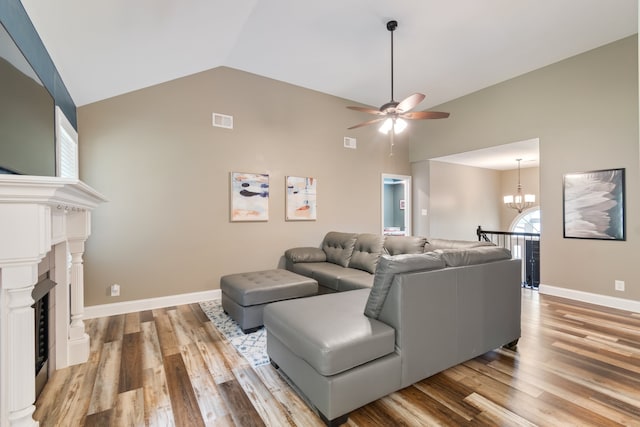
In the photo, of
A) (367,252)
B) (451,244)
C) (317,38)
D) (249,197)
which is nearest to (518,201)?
(451,244)

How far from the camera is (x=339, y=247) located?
4555mm

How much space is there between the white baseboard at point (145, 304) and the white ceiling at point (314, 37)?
7.99 ft

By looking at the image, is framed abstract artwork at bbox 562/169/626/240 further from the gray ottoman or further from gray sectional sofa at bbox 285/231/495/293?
the gray ottoman

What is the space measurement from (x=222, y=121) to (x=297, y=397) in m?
3.71

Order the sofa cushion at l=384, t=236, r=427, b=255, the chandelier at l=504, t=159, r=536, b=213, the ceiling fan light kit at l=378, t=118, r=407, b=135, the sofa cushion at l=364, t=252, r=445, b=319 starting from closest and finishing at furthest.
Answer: the sofa cushion at l=364, t=252, r=445, b=319
the ceiling fan light kit at l=378, t=118, r=407, b=135
the sofa cushion at l=384, t=236, r=427, b=255
the chandelier at l=504, t=159, r=536, b=213

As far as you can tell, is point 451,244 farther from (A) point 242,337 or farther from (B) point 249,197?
(B) point 249,197

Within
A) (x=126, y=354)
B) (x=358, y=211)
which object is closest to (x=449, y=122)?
(x=358, y=211)

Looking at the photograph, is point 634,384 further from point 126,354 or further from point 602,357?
point 126,354

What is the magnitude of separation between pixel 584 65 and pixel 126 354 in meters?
6.38

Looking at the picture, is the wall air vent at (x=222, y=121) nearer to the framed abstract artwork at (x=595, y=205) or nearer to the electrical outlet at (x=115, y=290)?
the electrical outlet at (x=115, y=290)

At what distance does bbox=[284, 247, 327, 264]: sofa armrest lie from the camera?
448cm

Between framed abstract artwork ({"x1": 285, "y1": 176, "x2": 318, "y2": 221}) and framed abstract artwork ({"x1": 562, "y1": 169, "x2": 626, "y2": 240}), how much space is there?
→ 148 inches

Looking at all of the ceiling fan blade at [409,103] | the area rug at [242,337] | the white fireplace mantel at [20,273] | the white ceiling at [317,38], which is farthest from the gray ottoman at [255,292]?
the white ceiling at [317,38]

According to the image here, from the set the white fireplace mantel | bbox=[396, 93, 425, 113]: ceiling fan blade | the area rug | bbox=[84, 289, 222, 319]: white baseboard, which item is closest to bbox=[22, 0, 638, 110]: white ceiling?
bbox=[396, 93, 425, 113]: ceiling fan blade
